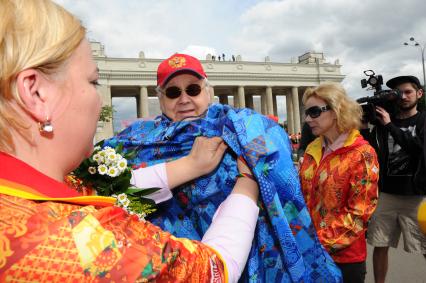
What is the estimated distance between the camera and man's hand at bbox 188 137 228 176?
1505mm

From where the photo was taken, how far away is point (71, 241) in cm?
70

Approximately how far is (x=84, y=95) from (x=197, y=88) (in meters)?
1.13

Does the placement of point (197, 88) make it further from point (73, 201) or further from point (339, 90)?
point (339, 90)

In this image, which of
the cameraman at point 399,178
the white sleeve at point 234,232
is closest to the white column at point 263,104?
the cameraman at point 399,178

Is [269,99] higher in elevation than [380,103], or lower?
higher

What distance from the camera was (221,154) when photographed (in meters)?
1.51

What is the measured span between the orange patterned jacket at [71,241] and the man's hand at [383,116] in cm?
376

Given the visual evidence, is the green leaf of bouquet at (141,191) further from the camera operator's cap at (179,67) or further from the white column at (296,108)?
the white column at (296,108)

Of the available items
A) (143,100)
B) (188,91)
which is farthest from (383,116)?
(143,100)

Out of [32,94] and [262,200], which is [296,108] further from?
[32,94]

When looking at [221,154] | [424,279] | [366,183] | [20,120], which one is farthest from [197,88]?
[424,279]

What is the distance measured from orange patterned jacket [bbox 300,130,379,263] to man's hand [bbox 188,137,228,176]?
1567 mm

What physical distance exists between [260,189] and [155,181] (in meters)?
0.51

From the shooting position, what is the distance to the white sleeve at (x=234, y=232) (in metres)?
1.00
